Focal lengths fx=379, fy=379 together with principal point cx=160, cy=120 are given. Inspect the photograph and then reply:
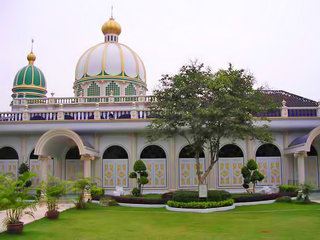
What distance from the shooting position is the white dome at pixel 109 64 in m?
26.4

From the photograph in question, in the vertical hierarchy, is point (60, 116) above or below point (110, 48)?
below

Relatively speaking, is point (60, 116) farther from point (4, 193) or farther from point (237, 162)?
point (4, 193)

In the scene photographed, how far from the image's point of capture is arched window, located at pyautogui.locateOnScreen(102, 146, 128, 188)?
20703 mm

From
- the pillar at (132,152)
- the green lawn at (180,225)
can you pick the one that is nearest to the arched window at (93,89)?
the pillar at (132,152)

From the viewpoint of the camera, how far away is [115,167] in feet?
68.2

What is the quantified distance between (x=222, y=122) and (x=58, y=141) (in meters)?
9.47

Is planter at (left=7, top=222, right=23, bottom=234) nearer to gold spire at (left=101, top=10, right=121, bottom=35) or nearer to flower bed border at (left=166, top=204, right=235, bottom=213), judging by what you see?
flower bed border at (left=166, top=204, right=235, bottom=213)

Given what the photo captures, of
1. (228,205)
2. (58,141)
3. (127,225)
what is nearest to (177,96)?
(228,205)

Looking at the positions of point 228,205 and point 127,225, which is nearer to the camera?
point 127,225

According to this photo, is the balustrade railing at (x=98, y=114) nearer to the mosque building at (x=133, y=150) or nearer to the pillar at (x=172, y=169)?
the mosque building at (x=133, y=150)

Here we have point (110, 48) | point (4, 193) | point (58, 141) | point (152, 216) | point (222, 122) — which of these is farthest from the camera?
point (110, 48)

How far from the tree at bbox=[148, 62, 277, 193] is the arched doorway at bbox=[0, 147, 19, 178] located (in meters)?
9.63

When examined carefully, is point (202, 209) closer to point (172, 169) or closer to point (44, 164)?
point (172, 169)

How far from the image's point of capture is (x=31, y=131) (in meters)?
20.6
